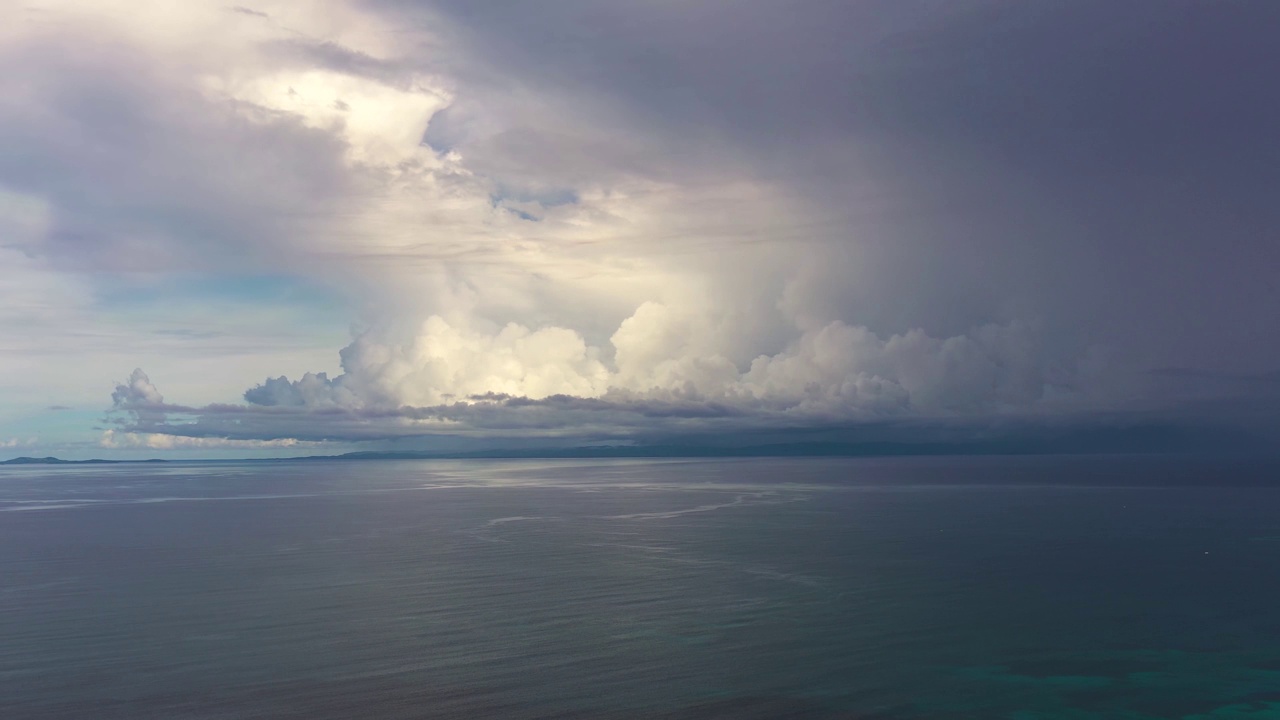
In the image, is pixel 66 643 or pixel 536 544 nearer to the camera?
pixel 66 643

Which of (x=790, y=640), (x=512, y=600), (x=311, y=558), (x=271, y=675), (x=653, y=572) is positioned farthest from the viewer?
(x=311, y=558)

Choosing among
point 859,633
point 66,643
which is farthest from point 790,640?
point 66,643

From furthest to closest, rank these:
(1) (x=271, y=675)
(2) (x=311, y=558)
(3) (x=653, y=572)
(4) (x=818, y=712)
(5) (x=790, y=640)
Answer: (2) (x=311, y=558) → (3) (x=653, y=572) → (5) (x=790, y=640) → (1) (x=271, y=675) → (4) (x=818, y=712)

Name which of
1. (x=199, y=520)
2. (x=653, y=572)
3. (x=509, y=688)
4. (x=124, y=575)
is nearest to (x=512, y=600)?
(x=653, y=572)

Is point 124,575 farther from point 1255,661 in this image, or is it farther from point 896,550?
point 1255,661

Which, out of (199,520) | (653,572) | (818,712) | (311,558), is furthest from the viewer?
(199,520)

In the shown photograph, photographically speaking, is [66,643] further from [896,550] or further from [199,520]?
[199,520]
